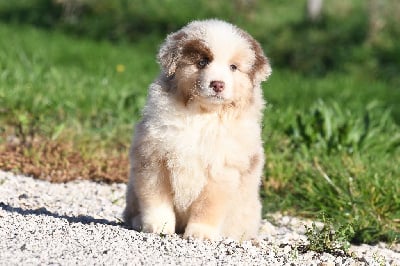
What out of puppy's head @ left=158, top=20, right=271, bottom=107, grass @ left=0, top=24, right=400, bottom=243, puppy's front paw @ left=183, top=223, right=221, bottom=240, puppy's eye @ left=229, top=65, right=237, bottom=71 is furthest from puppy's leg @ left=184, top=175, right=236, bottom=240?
grass @ left=0, top=24, right=400, bottom=243

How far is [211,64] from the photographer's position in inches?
200

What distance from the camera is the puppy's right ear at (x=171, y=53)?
520cm

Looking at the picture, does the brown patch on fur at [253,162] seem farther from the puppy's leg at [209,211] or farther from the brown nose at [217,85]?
the brown nose at [217,85]

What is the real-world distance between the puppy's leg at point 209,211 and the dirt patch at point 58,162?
95.7 inches

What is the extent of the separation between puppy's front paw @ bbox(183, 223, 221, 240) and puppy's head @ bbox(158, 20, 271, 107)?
2.35ft

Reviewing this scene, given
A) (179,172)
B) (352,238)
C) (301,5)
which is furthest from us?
(301,5)

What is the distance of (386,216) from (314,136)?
1653 mm

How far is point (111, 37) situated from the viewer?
51.4ft

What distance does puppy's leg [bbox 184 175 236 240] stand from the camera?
5039mm

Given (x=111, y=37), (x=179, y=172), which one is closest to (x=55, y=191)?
(x=179, y=172)

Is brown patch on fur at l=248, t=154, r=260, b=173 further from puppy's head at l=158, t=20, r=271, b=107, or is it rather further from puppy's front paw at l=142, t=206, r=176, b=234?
puppy's front paw at l=142, t=206, r=176, b=234

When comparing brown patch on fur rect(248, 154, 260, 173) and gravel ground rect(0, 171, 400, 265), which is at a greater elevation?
brown patch on fur rect(248, 154, 260, 173)

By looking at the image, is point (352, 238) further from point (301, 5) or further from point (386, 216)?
point (301, 5)

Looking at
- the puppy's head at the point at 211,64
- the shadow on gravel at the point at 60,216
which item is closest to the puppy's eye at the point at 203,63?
the puppy's head at the point at 211,64
